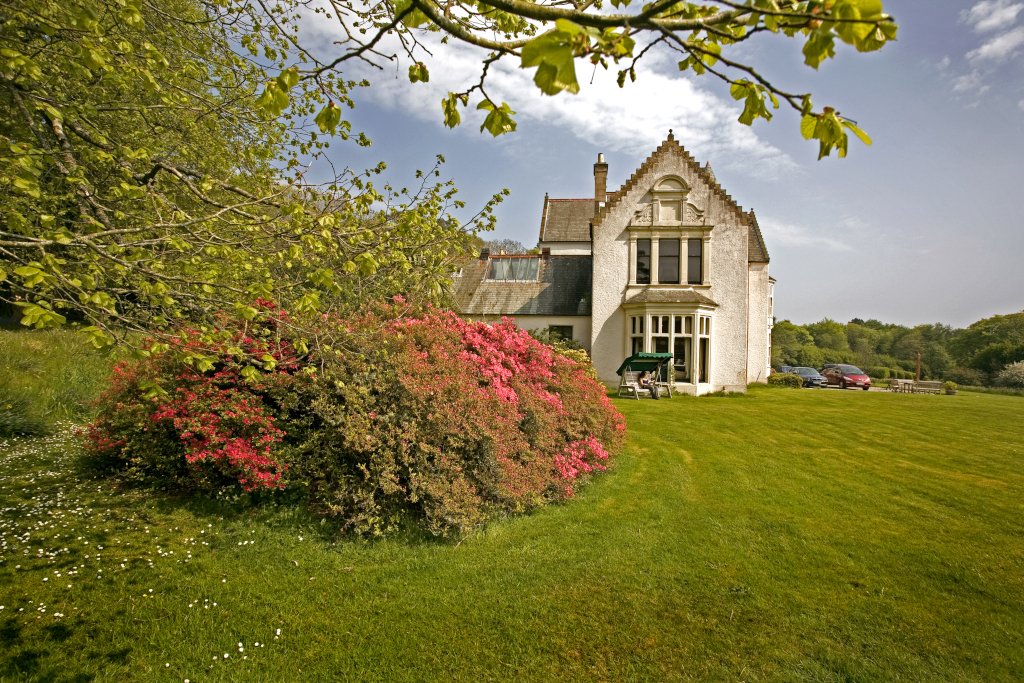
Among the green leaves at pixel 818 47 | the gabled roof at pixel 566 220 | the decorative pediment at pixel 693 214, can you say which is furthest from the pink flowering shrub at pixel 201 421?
the gabled roof at pixel 566 220

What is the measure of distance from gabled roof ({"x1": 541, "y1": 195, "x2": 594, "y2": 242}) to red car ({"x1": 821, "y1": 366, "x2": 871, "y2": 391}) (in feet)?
61.7

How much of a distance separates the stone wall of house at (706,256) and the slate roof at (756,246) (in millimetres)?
4379

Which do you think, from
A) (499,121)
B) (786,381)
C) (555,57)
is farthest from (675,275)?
(555,57)

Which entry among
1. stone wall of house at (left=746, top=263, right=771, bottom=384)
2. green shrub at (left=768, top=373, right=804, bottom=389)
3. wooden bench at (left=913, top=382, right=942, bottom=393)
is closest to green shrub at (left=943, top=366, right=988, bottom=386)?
wooden bench at (left=913, top=382, right=942, bottom=393)

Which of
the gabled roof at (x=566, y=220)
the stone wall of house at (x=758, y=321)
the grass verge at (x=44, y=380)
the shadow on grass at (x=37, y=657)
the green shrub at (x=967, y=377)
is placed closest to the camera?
the shadow on grass at (x=37, y=657)

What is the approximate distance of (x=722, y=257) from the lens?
65.3 ft

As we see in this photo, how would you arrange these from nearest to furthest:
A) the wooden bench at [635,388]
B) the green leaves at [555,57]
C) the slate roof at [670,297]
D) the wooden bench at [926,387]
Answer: the green leaves at [555,57]
the wooden bench at [635,388]
the slate roof at [670,297]
the wooden bench at [926,387]

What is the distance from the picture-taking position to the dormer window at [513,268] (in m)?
23.6

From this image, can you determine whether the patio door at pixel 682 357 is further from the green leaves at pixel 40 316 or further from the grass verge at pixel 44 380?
the green leaves at pixel 40 316

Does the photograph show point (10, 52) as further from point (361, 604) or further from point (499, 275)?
point (499, 275)

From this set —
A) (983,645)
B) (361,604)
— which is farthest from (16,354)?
(983,645)

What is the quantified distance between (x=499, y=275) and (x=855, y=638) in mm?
21056

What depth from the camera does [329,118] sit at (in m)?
3.00

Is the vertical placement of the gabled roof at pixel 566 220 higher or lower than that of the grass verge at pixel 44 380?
higher
